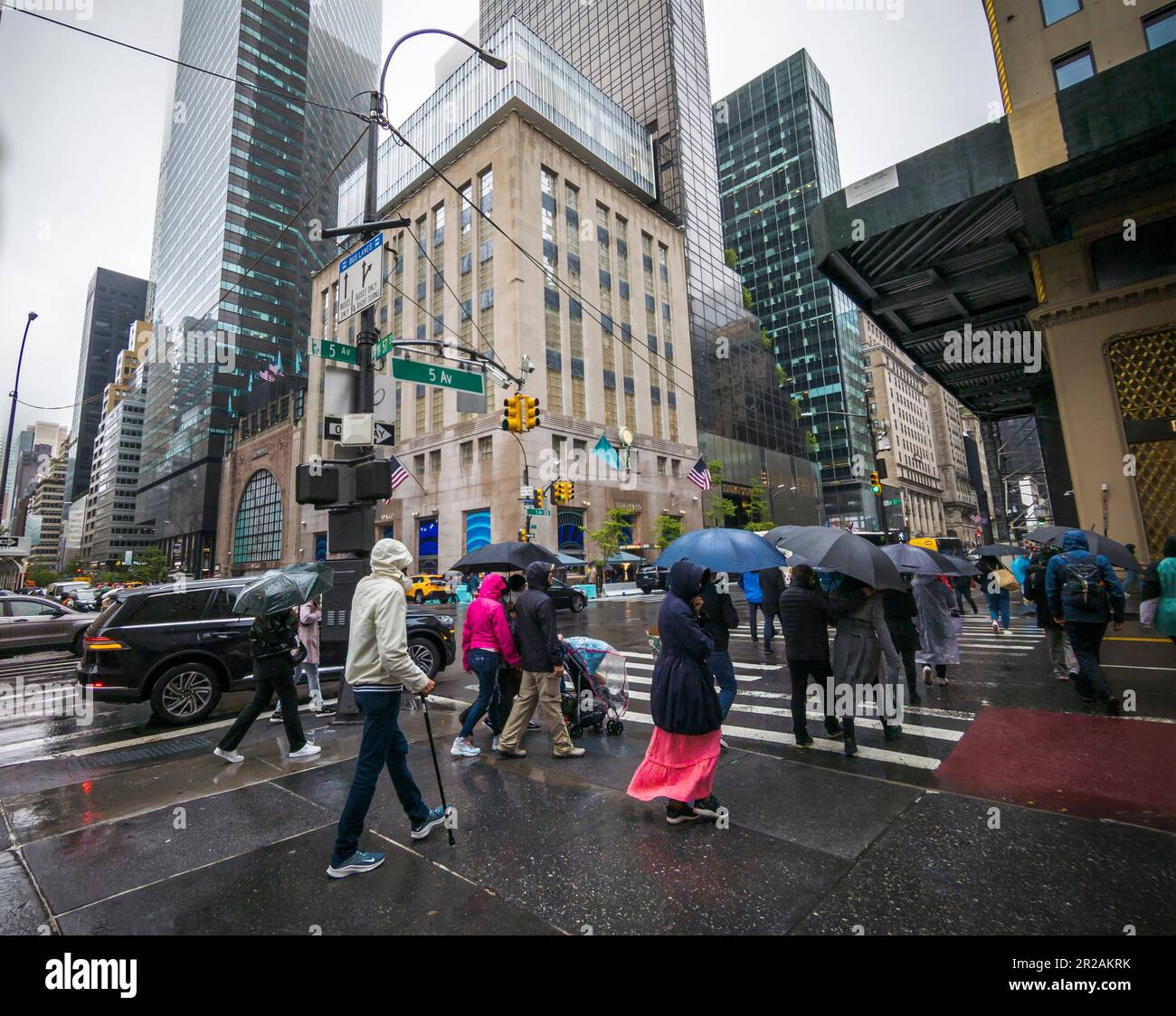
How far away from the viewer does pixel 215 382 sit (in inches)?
3354

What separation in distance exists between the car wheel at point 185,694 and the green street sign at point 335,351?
476cm

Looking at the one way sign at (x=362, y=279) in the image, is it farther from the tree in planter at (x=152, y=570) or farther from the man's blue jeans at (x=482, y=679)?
the tree in planter at (x=152, y=570)

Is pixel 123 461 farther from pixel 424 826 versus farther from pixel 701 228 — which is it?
pixel 424 826

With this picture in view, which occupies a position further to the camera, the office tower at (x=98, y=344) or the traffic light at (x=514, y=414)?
the office tower at (x=98, y=344)

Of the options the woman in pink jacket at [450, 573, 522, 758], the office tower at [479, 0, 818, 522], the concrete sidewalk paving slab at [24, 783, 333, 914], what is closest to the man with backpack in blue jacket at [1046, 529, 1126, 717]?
the woman in pink jacket at [450, 573, 522, 758]

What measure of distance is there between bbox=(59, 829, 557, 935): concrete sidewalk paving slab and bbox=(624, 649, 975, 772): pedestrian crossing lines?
142 inches

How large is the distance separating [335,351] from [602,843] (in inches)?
282

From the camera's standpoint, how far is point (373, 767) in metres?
3.57

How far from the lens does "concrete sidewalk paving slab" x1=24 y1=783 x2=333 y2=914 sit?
3.46 meters

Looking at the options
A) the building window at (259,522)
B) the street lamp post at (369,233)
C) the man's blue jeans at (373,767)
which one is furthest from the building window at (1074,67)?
the building window at (259,522)

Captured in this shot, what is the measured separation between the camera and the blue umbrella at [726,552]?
5324 mm

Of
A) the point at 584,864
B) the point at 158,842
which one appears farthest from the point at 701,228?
the point at 158,842

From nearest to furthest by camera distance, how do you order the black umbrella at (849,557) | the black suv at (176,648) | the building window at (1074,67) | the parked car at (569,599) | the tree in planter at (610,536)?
the black umbrella at (849,557) → the black suv at (176,648) → the building window at (1074,67) → the parked car at (569,599) → the tree in planter at (610,536)
